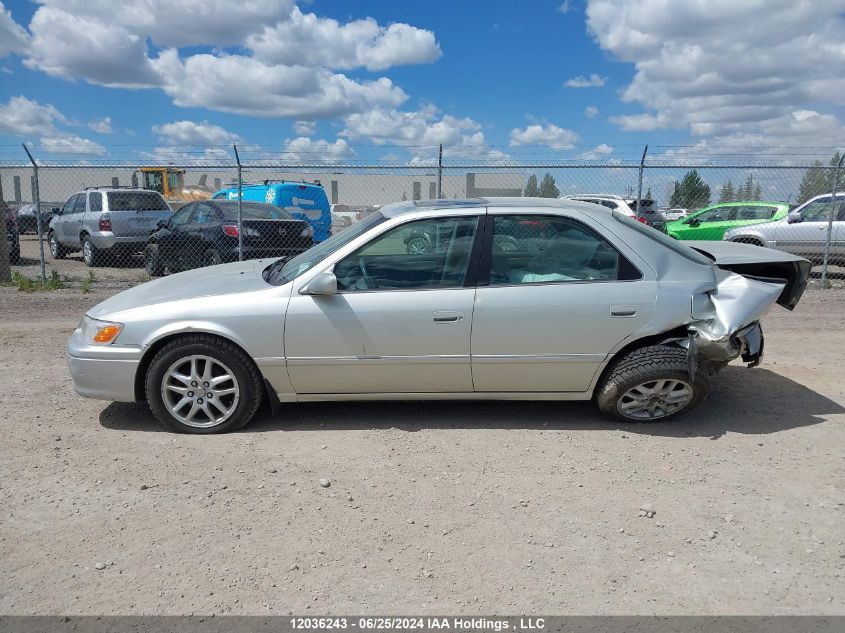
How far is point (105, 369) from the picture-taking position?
4.44 m

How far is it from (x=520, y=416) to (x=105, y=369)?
2.90m

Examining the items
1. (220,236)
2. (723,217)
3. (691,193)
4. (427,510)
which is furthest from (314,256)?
(723,217)

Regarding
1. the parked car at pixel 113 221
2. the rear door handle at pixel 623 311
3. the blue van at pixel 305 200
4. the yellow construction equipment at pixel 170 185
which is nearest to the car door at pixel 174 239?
the parked car at pixel 113 221

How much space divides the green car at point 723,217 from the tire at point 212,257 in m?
9.49

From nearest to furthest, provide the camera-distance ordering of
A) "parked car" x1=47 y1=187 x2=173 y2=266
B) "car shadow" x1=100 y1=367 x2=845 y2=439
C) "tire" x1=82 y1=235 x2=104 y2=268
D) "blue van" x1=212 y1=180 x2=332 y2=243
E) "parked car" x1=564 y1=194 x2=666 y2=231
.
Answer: "car shadow" x1=100 y1=367 x2=845 y2=439 < "parked car" x1=47 y1=187 x2=173 y2=266 < "tire" x1=82 y1=235 x2=104 y2=268 < "parked car" x1=564 y1=194 x2=666 y2=231 < "blue van" x1=212 y1=180 x2=332 y2=243

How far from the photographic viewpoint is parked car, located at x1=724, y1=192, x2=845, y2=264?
39.5ft

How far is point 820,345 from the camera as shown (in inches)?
278

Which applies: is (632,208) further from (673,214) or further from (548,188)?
(548,188)

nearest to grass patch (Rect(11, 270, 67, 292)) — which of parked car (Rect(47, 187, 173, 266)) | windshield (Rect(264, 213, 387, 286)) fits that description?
parked car (Rect(47, 187, 173, 266))

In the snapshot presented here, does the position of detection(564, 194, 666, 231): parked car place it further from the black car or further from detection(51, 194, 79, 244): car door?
detection(51, 194, 79, 244): car door

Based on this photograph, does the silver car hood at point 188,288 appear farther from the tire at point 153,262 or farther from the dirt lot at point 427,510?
the tire at point 153,262

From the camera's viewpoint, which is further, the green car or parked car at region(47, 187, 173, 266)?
parked car at region(47, 187, 173, 266)

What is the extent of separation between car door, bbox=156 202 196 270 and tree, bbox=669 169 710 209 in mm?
8526

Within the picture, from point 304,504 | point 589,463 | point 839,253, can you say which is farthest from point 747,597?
point 839,253
